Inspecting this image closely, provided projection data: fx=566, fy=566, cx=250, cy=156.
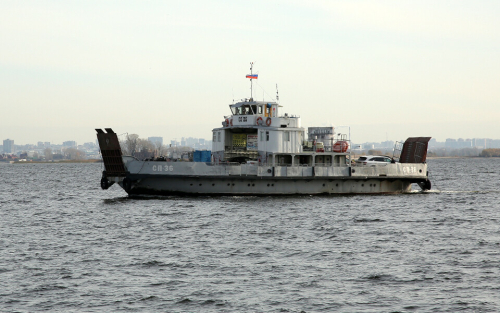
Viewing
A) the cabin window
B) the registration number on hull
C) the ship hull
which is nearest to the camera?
the registration number on hull

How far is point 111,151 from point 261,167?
33.0 feet

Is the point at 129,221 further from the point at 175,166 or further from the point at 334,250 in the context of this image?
the point at 334,250

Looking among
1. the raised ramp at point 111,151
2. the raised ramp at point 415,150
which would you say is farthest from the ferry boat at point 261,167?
the raised ramp at point 415,150

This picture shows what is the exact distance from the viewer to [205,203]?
117 ft

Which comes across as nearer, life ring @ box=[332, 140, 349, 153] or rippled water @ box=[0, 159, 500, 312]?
rippled water @ box=[0, 159, 500, 312]

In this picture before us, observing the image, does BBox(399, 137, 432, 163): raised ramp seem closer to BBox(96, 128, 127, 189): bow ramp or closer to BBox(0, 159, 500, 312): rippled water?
BBox(0, 159, 500, 312): rippled water

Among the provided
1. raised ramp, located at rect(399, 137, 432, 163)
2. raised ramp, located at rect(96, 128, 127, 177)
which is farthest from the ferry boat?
raised ramp, located at rect(399, 137, 432, 163)

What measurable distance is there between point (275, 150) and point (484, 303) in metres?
24.9

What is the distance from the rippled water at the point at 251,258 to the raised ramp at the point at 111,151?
3200 millimetres

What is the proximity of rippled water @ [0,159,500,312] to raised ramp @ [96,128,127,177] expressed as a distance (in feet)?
10.5

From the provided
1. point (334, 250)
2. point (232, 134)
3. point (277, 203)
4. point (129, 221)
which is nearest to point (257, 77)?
point (232, 134)

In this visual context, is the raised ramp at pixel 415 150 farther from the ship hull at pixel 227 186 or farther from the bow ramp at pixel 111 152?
the bow ramp at pixel 111 152

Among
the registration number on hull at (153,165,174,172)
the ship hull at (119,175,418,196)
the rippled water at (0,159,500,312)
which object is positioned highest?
the registration number on hull at (153,165,174,172)

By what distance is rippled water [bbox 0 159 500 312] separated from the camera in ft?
52.1
